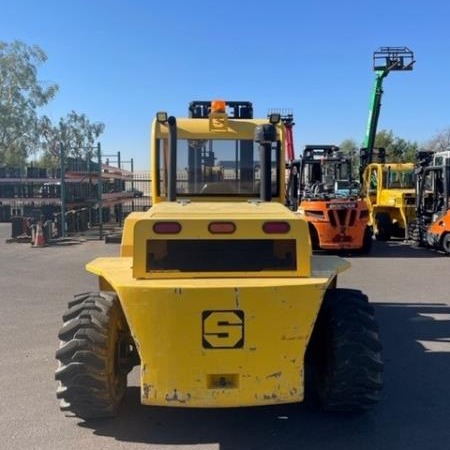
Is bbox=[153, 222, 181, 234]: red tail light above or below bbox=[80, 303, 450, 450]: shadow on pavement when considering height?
above

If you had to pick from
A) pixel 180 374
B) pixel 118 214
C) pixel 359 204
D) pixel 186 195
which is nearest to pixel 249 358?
pixel 180 374

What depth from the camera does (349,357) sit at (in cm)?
425

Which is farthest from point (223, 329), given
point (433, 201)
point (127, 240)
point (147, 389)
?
point (433, 201)

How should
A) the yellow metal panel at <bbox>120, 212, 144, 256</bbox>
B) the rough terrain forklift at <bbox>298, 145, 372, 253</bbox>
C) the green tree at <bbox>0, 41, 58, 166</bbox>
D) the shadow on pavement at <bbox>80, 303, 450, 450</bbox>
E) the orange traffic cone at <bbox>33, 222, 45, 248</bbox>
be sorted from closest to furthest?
the shadow on pavement at <bbox>80, 303, 450, 450</bbox>, the yellow metal panel at <bbox>120, 212, 144, 256</bbox>, the rough terrain forklift at <bbox>298, 145, 372, 253</bbox>, the orange traffic cone at <bbox>33, 222, 45, 248</bbox>, the green tree at <bbox>0, 41, 58, 166</bbox>

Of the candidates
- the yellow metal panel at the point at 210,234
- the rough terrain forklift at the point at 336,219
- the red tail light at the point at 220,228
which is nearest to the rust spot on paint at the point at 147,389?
the yellow metal panel at the point at 210,234

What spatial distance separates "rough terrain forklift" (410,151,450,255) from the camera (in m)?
14.3

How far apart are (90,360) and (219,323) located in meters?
1.01

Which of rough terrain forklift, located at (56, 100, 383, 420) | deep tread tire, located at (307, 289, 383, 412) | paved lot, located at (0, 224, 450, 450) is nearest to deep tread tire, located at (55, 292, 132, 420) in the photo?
rough terrain forklift, located at (56, 100, 383, 420)

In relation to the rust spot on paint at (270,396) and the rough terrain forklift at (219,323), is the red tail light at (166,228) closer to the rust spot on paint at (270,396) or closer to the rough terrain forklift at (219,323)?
the rough terrain forklift at (219,323)

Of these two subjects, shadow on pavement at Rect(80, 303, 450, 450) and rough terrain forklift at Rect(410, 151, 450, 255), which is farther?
rough terrain forklift at Rect(410, 151, 450, 255)

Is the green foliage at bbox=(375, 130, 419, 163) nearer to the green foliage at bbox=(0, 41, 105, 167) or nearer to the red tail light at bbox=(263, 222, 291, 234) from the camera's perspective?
the green foliage at bbox=(0, 41, 105, 167)

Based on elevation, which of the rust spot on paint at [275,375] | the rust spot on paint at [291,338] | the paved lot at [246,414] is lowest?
the paved lot at [246,414]

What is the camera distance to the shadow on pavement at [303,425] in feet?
13.7

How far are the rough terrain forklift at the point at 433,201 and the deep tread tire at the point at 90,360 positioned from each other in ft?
37.9
